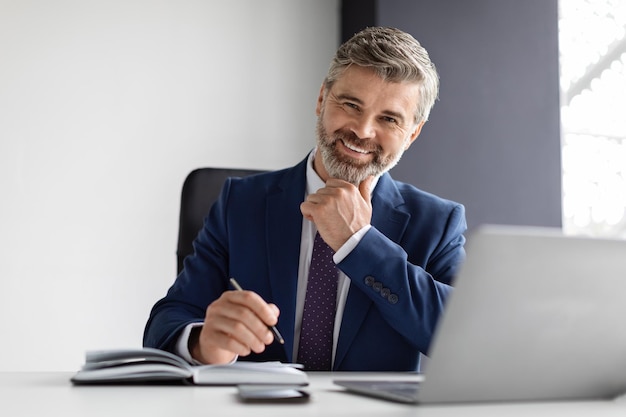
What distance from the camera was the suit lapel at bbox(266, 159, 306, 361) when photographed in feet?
5.99

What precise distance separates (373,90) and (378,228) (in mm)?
334

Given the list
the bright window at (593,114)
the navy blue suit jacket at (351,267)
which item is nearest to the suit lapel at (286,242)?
the navy blue suit jacket at (351,267)

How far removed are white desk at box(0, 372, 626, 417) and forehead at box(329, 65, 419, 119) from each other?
974 mm

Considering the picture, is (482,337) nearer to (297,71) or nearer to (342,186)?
(342,186)

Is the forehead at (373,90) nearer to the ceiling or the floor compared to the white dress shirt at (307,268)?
nearer to the ceiling

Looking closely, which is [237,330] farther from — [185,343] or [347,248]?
[347,248]

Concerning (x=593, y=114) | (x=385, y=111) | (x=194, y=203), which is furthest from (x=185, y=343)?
(x=593, y=114)

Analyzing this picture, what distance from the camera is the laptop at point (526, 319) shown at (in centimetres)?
81

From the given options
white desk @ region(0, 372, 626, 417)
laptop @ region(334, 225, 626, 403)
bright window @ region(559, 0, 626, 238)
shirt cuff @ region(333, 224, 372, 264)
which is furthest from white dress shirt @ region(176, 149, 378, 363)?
bright window @ region(559, 0, 626, 238)

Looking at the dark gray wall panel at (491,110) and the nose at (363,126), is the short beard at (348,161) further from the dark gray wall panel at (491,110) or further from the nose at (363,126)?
the dark gray wall panel at (491,110)

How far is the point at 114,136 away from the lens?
329cm

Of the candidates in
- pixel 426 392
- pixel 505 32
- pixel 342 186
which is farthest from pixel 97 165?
pixel 426 392

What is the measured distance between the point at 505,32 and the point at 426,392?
3.24m

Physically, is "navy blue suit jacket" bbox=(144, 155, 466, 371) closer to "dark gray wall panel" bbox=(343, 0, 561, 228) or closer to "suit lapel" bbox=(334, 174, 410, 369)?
"suit lapel" bbox=(334, 174, 410, 369)
